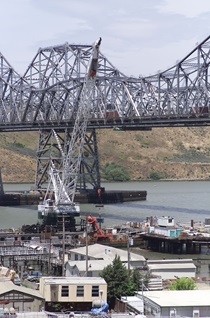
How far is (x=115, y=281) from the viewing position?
37594 mm

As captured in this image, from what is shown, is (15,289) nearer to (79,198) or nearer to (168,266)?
(168,266)

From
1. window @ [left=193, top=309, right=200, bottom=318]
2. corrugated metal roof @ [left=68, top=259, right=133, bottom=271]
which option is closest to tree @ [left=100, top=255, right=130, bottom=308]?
corrugated metal roof @ [left=68, top=259, right=133, bottom=271]

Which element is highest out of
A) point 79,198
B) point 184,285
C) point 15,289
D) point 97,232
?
point 15,289

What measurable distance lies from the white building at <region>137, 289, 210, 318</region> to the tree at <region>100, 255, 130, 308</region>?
5.24 ft

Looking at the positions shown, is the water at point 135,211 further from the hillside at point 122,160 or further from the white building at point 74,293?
the hillside at point 122,160

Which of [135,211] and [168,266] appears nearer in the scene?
[168,266]

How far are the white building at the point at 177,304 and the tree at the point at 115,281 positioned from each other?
1598 mm

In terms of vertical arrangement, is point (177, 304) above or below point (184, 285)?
above

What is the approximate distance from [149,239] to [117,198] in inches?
1622

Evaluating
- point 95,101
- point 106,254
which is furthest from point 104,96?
point 106,254

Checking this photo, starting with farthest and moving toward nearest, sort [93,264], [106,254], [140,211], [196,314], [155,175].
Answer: [155,175] < [140,211] < [106,254] < [93,264] < [196,314]

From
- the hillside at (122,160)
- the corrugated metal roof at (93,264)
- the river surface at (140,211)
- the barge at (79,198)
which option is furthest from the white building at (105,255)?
the hillside at (122,160)

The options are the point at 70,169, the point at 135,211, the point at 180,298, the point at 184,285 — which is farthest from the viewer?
the point at 135,211

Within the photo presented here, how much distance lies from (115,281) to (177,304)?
15.3 ft
